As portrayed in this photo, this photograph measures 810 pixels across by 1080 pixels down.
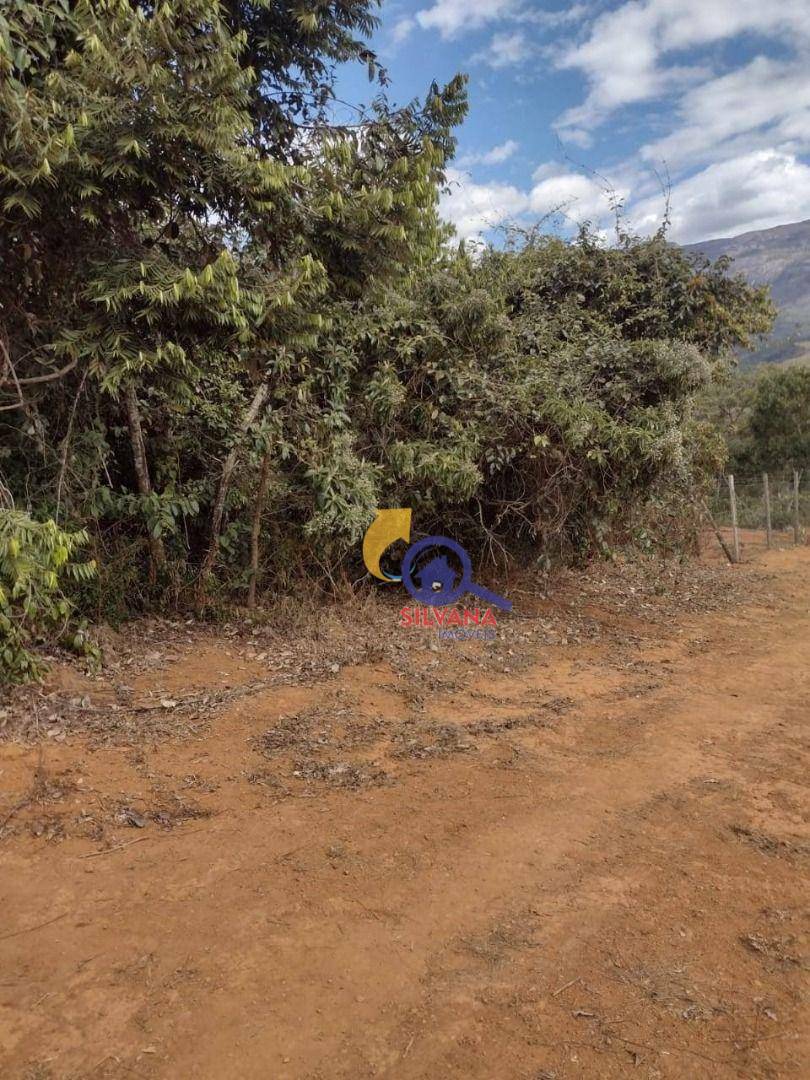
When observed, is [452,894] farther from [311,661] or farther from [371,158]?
[371,158]

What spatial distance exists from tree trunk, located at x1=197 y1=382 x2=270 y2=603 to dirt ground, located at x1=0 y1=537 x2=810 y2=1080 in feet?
2.59

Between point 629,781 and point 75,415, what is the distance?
4.35 meters

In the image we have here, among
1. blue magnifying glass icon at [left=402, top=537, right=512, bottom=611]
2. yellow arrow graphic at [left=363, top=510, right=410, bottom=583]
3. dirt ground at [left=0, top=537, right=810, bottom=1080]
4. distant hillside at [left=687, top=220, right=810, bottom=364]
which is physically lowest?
dirt ground at [left=0, top=537, right=810, bottom=1080]

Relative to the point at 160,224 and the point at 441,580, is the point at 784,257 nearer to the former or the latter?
the point at 441,580

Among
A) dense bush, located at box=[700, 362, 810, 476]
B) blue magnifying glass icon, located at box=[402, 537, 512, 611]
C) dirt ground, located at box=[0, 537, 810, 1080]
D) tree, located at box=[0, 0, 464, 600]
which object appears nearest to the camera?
dirt ground, located at box=[0, 537, 810, 1080]

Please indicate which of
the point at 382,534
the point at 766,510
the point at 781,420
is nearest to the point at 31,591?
the point at 382,534

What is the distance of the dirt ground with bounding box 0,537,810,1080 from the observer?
195 cm

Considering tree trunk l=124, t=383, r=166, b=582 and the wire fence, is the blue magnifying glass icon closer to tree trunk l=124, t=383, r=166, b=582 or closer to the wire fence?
tree trunk l=124, t=383, r=166, b=582

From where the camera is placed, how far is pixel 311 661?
5.13m

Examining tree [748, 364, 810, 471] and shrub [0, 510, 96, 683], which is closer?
shrub [0, 510, 96, 683]

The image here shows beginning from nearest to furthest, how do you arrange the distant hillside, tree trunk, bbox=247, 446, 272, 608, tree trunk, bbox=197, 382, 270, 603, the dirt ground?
the dirt ground
tree trunk, bbox=247, 446, 272, 608
tree trunk, bbox=197, 382, 270, 603
the distant hillside

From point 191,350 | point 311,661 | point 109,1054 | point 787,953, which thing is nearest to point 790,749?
point 787,953

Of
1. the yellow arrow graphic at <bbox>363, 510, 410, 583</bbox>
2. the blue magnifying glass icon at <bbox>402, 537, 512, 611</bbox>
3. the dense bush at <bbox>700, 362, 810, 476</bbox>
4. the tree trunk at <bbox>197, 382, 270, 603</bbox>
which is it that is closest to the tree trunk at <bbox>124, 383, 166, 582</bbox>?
the tree trunk at <bbox>197, 382, 270, 603</bbox>

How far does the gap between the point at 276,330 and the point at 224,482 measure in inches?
61.7
